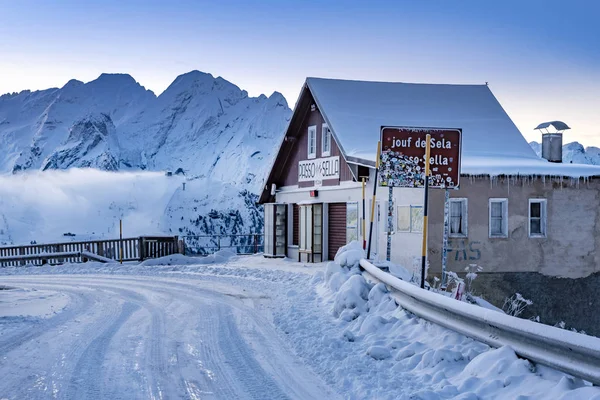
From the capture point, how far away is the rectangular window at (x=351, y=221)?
22547 millimetres

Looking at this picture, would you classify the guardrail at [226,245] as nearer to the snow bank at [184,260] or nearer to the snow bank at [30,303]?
the snow bank at [184,260]

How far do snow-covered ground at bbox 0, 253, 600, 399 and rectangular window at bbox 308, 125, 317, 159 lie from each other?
1174 centimetres

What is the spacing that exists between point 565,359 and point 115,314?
8552 mm

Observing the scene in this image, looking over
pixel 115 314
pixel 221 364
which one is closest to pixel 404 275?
pixel 115 314

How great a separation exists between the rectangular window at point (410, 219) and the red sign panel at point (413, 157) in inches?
191

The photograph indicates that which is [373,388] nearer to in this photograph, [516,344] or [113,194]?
[516,344]

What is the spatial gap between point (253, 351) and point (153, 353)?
1.29m

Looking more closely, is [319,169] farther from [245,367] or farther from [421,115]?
[245,367]

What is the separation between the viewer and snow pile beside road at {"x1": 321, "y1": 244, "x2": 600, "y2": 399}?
5.88 m

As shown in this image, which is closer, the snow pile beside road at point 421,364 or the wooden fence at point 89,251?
the snow pile beside road at point 421,364

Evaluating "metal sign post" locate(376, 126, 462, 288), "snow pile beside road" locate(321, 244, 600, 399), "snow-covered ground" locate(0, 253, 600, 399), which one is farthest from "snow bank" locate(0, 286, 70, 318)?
"metal sign post" locate(376, 126, 462, 288)

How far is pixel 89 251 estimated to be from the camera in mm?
28281

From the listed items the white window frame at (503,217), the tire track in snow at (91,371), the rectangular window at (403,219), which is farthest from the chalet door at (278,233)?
the tire track in snow at (91,371)

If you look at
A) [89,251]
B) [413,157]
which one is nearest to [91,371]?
[413,157]
